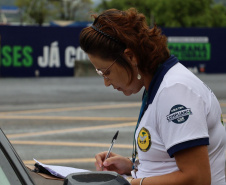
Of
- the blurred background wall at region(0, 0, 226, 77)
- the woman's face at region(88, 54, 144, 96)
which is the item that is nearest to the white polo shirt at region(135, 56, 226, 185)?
the woman's face at region(88, 54, 144, 96)

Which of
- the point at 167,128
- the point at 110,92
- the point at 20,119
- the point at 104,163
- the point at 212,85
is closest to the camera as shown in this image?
the point at 167,128

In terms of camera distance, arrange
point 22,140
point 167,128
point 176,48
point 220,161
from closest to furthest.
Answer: point 167,128
point 220,161
point 22,140
point 176,48

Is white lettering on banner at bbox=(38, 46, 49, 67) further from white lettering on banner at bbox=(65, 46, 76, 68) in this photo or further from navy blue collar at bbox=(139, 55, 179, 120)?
navy blue collar at bbox=(139, 55, 179, 120)

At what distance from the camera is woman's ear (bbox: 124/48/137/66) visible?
95.9 inches

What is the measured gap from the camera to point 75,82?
21.3 metres

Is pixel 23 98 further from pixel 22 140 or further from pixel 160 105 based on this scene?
pixel 160 105

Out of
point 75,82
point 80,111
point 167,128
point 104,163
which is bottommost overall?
point 75,82

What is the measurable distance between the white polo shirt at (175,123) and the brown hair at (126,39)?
0.22 ft

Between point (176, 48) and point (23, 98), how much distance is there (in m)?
12.2

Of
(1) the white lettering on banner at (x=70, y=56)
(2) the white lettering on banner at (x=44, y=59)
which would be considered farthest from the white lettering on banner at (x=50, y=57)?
(1) the white lettering on banner at (x=70, y=56)

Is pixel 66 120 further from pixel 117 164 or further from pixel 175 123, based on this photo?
pixel 175 123

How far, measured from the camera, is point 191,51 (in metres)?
26.7

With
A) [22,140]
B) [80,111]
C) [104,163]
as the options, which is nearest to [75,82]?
[80,111]

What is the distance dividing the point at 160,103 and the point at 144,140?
0.18 meters
